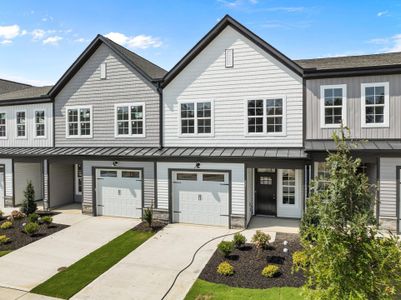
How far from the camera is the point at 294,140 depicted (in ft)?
45.3

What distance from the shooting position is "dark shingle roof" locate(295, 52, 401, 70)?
1351 centimetres

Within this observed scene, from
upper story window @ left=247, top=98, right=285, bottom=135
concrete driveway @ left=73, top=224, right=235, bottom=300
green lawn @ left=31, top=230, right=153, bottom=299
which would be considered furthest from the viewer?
upper story window @ left=247, top=98, right=285, bottom=135

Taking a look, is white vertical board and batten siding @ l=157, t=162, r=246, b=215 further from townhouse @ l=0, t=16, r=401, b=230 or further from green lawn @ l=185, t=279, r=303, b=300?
green lawn @ l=185, t=279, r=303, b=300

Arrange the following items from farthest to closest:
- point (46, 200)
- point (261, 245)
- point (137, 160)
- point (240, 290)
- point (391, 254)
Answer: point (46, 200), point (137, 160), point (261, 245), point (240, 290), point (391, 254)

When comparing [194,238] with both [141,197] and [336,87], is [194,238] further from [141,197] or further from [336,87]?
[336,87]

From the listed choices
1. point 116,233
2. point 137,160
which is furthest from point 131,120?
point 116,233

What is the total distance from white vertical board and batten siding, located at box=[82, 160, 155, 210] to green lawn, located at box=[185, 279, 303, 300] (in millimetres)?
7541

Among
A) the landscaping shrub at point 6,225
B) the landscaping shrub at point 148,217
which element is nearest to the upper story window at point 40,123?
the landscaping shrub at point 6,225

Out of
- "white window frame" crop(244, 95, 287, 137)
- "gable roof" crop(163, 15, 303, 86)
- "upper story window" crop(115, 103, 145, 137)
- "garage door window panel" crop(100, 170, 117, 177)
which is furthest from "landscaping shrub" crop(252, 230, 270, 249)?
"garage door window panel" crop(100, 170, 117, 177)

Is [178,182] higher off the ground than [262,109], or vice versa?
[262,109]

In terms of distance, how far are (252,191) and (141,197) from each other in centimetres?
596

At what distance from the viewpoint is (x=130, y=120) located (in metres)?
16.2

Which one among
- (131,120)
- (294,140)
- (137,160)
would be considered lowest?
(137,160)

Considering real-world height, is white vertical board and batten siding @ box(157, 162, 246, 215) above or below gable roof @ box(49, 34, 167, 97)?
below
